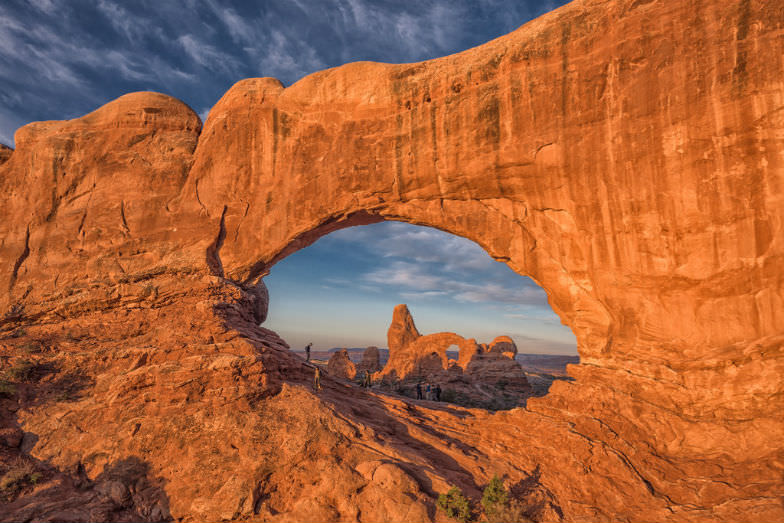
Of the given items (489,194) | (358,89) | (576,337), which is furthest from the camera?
(358,89)

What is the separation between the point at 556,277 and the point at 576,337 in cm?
237

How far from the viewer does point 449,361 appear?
4531 cm

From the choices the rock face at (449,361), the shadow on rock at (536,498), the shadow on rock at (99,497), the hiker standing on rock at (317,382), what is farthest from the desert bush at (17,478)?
the rock face at (449,361)

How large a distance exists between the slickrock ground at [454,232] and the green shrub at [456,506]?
1.73 ft

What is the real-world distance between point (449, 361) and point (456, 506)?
37439 millimetres

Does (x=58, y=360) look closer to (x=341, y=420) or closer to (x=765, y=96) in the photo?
(x=341, y=420)

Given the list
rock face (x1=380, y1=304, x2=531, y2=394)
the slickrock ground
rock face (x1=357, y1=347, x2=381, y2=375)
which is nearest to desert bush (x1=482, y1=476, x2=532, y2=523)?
the slickrock ground

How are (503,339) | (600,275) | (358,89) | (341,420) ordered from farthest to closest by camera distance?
1. (503,339)
2. (358,89)
3. (600,275)
4. (341,420)

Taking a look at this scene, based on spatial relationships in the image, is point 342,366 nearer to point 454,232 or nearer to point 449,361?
point 449,361

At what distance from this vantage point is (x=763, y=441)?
33.9ft

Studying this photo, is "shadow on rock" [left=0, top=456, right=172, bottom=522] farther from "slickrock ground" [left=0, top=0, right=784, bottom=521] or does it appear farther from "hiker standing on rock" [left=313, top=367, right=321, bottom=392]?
"hiker standing on rock" [left=313, top=367, right=321, bottom=392]

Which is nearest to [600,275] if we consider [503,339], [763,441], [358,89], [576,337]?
[576,337]

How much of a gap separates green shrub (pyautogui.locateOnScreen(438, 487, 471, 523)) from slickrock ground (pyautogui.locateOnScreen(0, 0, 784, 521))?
0.53 m

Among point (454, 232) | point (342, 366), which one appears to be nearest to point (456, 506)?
point (454, 232)
